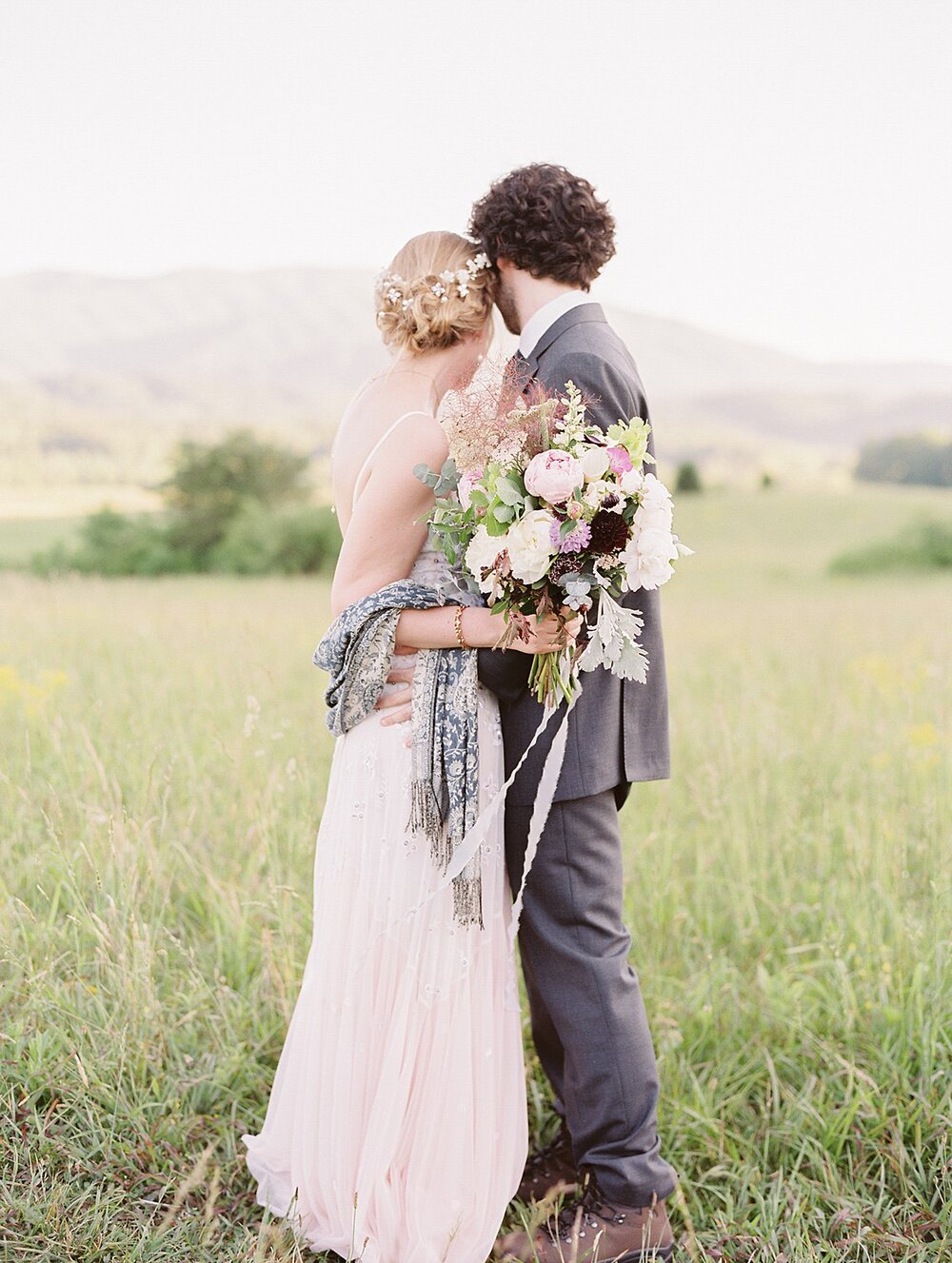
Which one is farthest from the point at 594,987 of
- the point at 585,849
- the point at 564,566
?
the point at 564,566

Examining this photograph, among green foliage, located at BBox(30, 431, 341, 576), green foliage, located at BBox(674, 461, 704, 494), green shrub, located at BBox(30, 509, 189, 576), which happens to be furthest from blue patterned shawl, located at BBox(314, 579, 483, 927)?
green foliage, located at BBox(674, 461, 704, 494)

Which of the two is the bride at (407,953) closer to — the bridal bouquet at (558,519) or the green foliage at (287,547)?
A: the bridal bouquet at (558,519)

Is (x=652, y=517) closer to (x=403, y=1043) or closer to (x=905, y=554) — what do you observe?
(x=403, y=1043)

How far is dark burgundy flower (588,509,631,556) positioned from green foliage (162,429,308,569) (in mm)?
17268

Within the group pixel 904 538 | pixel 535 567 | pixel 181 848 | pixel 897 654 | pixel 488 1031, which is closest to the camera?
pixel 535 567

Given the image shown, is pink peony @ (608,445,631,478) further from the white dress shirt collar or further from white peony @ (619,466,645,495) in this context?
the white dress shirt collar

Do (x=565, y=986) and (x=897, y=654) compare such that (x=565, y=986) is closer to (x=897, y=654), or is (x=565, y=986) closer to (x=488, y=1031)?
(x=488, y=1031)

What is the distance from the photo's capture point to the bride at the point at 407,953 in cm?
237

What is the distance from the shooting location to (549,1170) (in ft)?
→ 8.96

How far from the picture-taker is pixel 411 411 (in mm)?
2336

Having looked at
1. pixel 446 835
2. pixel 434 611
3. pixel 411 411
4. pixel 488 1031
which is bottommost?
A: pixel 488 1031

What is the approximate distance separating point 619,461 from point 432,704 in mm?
719

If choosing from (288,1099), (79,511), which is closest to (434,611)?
(288,1099)

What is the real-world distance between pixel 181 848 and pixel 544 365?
2.03m
